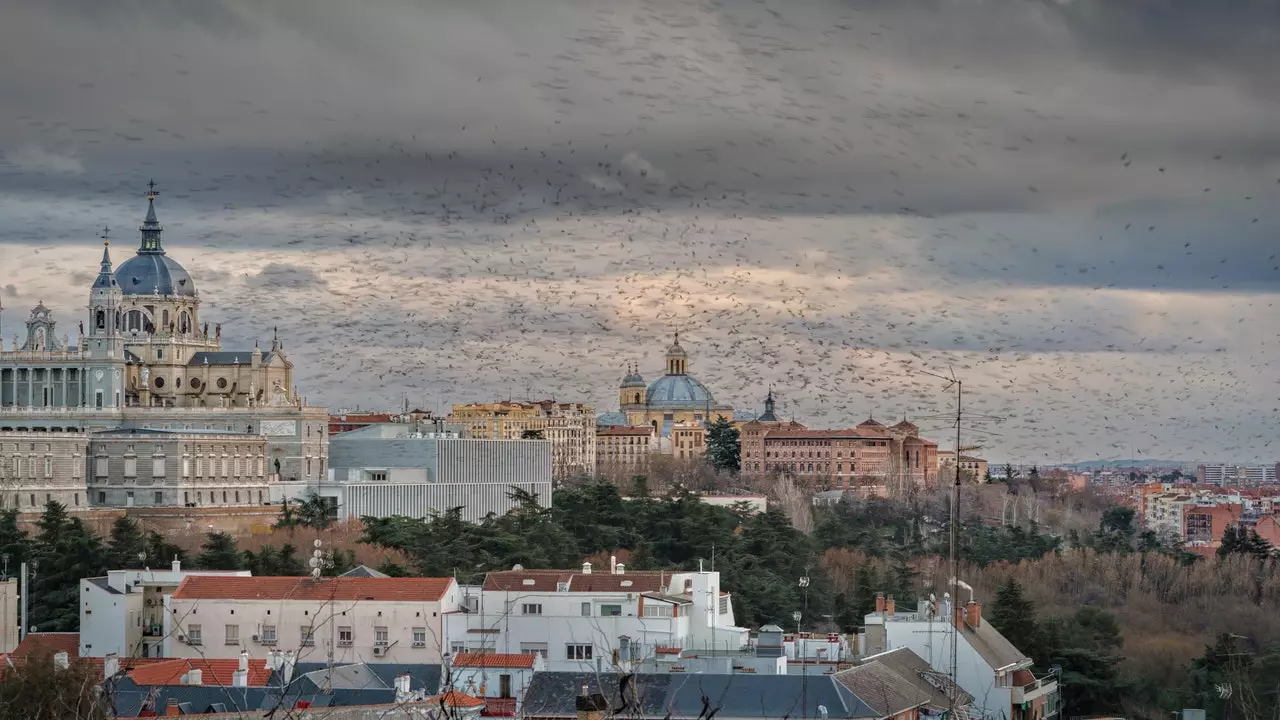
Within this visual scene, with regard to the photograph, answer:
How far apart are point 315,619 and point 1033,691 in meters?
17.1

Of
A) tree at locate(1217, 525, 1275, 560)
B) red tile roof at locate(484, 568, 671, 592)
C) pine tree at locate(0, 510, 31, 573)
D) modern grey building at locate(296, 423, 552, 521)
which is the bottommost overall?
tree at locate(1217, 525, 1275, 560)

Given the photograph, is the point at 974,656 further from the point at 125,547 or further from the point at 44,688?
the point at 125,547

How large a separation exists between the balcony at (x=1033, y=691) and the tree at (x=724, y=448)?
115 metres

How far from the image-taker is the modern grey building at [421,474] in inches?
4877

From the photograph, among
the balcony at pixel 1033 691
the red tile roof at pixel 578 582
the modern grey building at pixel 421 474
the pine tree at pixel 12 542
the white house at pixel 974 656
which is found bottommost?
the balcony at pixel 1033 691

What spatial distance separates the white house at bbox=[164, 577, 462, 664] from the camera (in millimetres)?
62156

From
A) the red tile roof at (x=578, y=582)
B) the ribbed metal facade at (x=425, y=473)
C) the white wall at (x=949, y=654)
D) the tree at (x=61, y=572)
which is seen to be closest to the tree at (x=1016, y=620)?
the white wall at (x=949, y=654)

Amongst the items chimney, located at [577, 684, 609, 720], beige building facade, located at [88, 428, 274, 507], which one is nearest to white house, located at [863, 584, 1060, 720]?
chimney, located at [577, 684, 609, 720]

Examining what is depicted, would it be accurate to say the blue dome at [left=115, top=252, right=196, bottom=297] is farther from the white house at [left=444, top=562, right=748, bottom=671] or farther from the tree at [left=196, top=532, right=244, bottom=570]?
the white house at [left=444, top=562, right=748, bottom=671]

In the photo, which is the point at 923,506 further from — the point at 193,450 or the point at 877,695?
the point at 877,695

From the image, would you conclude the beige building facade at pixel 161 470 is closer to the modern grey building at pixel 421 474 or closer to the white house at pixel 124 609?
the modern grey building at pixel 421 474

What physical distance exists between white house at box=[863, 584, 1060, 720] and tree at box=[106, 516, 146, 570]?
25.3 metres

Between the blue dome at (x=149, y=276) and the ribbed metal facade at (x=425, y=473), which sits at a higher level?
the blue dome at (x=149, y=276)

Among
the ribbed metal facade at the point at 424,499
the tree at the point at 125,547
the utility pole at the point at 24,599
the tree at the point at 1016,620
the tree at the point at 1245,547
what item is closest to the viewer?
the utility pole at the point at 24,599
